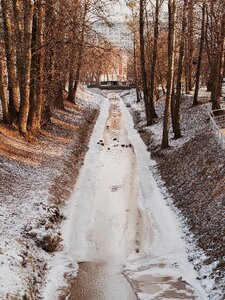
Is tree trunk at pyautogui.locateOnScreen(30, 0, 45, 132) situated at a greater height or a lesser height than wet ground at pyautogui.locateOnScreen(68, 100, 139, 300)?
greater

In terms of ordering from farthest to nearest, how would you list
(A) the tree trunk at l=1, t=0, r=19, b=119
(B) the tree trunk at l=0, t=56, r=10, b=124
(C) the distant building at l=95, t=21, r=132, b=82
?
(C) the distant building at l=95, t=21, r=132, b=82 < (B) the tree trunk at l=0, t=56, r=10, b=124 < (A) the tree trunk at l=1, t=0, r=19, b=119

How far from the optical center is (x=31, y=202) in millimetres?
13906

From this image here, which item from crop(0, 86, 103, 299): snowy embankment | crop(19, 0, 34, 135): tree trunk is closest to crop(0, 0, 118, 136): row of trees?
crop(19, 0, 34, 135): tree trunk

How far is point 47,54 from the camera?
963 inches

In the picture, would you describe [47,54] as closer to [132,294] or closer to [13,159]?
[13,159]

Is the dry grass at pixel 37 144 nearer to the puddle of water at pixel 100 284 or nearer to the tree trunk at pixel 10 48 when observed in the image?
the tree trunk at pixel 10 48

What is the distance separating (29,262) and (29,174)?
6.66 metres

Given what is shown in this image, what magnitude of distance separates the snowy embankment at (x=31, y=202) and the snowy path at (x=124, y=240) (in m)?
0.59

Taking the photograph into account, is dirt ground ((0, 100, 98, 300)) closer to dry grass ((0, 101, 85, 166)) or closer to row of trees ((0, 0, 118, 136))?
dry grass ((0, 101, 85, 166))

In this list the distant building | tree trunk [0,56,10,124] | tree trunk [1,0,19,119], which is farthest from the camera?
the distant building

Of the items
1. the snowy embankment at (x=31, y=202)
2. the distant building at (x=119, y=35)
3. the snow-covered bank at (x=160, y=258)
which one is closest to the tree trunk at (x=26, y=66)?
the snowy embankment at (x=31, y=202)

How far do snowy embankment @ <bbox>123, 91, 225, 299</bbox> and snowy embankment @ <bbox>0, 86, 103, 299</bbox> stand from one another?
3.94 metres

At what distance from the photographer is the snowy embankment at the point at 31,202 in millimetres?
9855

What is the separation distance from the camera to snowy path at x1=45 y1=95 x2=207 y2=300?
10.5 meters
